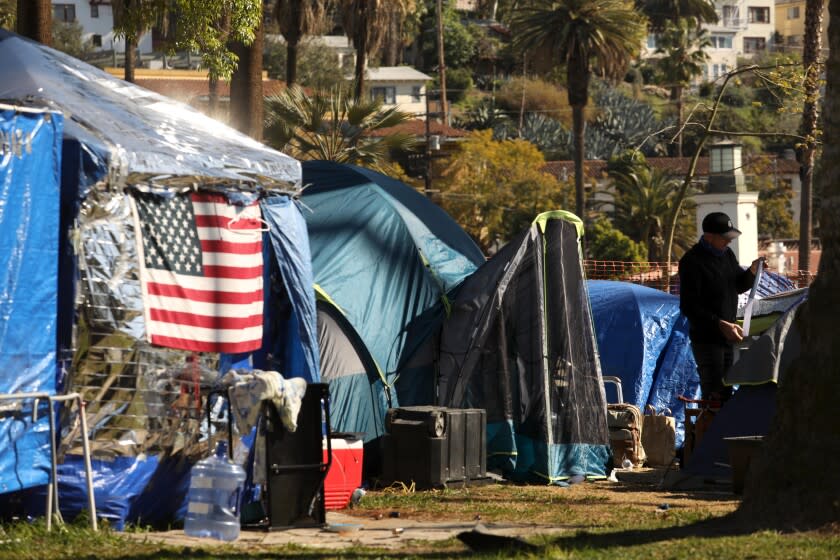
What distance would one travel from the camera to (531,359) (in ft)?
41.9

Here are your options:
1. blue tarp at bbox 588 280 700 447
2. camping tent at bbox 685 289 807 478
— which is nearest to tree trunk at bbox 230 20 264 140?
blue tarp at bbox 588 280 700 447

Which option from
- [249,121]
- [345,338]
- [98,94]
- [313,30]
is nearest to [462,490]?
[345,338]

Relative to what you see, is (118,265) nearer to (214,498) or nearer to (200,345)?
(200,345)

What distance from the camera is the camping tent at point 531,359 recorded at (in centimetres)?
1268

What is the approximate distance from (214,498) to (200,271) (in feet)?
5.34

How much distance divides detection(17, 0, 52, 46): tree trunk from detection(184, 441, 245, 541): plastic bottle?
5668mm

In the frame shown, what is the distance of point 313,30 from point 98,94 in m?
25.4

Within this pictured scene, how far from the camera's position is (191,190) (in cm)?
920

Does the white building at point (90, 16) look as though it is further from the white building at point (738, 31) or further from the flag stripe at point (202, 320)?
the flag stripe at point (202, 320)

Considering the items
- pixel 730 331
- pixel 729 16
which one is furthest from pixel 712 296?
pixel 729 16

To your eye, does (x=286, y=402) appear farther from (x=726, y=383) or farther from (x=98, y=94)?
(x=726, y=383)

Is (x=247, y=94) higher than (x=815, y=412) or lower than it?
higher

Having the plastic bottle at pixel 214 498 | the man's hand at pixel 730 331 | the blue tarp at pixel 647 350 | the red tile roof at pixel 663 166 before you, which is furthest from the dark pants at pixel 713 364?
the red tile roof at pixel 663 166

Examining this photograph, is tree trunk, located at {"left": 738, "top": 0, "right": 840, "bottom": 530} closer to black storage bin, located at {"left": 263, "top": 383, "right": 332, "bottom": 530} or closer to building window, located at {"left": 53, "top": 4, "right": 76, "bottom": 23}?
black storage bin, located at {"left": 263, "top": 383, "right": 332, "bottom": 530}
